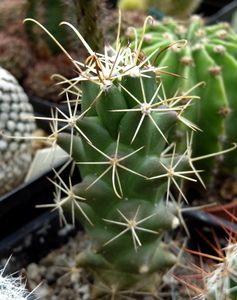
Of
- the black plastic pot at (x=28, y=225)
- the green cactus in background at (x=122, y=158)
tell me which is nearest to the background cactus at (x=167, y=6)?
the black plastic pot at (x=28, y=225)

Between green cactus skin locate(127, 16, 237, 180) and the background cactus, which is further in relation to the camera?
the background cactus

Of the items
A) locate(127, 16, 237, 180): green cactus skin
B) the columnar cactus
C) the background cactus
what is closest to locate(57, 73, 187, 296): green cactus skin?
the columnar cactus

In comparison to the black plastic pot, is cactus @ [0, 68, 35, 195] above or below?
above

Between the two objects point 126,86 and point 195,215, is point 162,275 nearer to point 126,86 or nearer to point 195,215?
point 195,215

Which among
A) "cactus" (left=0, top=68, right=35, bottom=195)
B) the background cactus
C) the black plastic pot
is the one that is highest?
the background cactus

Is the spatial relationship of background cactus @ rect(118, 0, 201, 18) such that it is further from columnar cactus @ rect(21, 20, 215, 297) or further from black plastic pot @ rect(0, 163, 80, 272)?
columnar cactus @ rect(21, 20, 215, 297)

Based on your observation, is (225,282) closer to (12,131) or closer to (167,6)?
(12,131)
